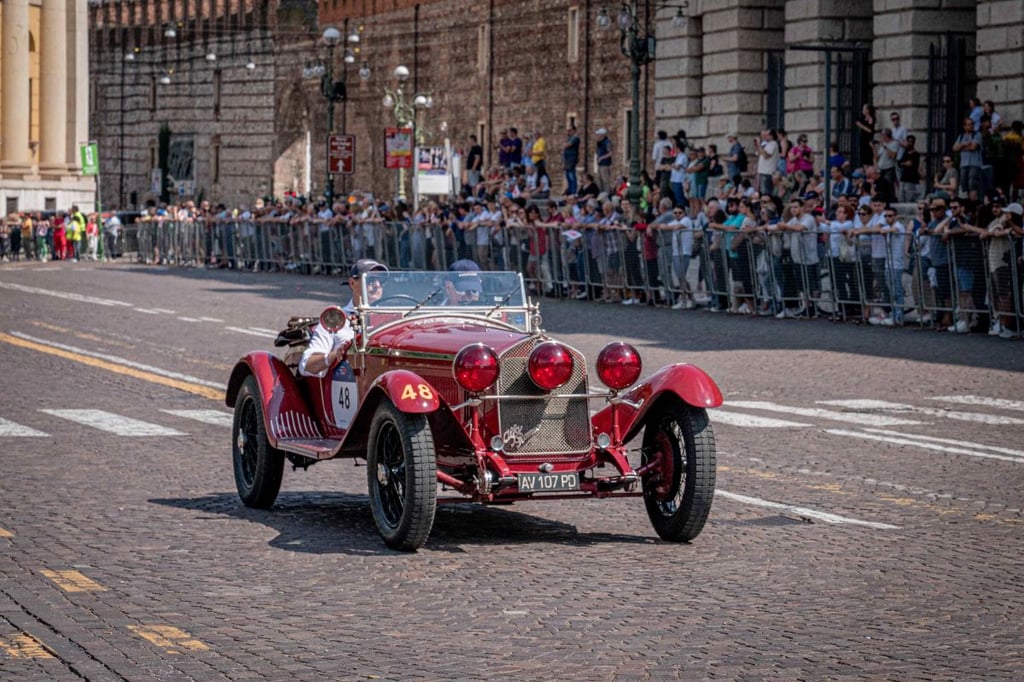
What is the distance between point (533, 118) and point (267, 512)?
59.6 m

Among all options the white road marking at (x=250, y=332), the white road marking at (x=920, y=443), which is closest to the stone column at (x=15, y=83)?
the white road marking at (x=250, y=332)

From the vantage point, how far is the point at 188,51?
10588 centimetres

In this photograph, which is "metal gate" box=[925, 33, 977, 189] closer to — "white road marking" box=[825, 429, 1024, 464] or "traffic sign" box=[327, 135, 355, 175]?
"traffic sign" box=[327, 135, 355, 175]

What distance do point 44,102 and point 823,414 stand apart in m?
69.5

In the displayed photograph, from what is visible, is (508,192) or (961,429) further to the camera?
(508,192)

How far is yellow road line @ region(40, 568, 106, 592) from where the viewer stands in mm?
8898

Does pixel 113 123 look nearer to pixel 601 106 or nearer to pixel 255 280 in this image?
pixel 601 106

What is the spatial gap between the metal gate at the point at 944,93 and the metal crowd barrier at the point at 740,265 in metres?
7.33

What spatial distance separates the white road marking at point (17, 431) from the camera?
1529 cm

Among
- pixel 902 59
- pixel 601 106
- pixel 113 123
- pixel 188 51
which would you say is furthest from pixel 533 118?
pixel 113 123

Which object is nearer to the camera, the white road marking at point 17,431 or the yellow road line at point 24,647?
the yellow road line at point 24,647

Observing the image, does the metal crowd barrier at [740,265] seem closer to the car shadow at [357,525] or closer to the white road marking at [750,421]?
the white road marking at [750,421]

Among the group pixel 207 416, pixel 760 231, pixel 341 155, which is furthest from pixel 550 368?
pixel 341 155

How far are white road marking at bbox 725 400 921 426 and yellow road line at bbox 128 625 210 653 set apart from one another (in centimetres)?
915
